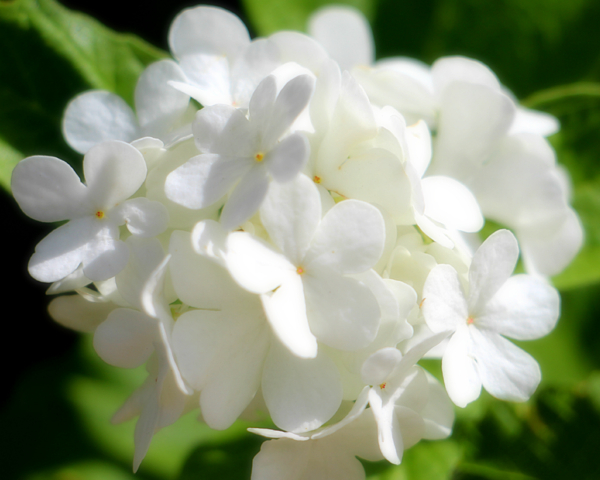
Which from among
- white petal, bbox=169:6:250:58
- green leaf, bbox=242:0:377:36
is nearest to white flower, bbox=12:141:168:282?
white petal, bbox=169:6:250:58

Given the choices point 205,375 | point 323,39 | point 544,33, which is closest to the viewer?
point 205,375

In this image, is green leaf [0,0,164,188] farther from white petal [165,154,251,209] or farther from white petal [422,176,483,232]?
white petal [422,176,483,232]

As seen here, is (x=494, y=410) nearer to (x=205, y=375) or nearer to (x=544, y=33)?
(x=205, y=375)

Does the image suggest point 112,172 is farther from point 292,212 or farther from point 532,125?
point 532,125

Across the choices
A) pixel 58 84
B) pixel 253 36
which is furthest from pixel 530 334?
pixel 253 36

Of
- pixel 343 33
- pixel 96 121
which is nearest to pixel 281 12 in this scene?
pixel 343 33

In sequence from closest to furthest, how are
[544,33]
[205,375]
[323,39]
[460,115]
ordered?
[205,375] < [460,115] < [323,39] < [544,33]

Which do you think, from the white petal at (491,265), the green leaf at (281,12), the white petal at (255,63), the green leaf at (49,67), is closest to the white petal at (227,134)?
the white petal at (255,63)
